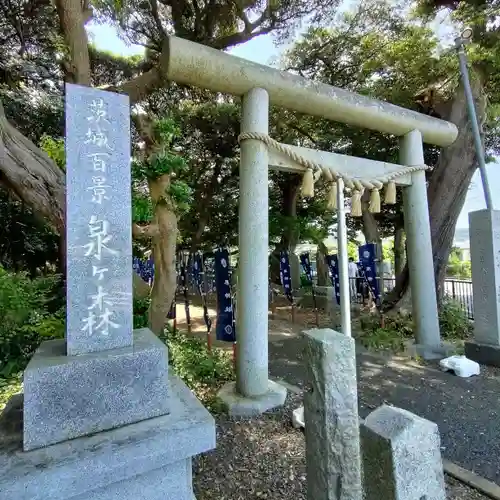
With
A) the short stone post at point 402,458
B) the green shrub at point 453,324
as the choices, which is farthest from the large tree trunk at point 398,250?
the short stone post at point 402,458

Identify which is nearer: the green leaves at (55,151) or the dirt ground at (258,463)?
the dirt ground at (258,463)

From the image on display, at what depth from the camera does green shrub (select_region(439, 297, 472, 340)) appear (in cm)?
630

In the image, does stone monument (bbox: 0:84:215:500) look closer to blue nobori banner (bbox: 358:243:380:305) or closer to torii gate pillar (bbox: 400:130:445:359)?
torii gate pillar (bbox: 400:130:445:359)

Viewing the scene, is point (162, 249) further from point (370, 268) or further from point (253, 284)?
point (370, 268)

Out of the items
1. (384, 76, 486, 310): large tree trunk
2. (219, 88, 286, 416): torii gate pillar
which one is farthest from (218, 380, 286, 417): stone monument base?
(384, 76, 486, 310): large tree trunk

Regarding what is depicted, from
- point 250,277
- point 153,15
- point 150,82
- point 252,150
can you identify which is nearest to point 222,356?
point 250,277

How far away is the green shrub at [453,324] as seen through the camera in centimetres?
630

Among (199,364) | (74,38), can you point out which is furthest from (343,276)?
(74,38)

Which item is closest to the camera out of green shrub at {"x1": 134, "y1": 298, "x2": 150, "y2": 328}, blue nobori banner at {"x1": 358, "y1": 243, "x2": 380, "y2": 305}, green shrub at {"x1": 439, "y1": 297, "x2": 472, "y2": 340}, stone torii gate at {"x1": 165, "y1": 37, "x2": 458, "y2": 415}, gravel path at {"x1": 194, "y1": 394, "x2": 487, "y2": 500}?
gravel path at {"x1": 194, "y1": 394, "x2": 487, "y2": 500}

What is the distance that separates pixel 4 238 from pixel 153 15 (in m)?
6.46

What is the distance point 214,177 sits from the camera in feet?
38.7

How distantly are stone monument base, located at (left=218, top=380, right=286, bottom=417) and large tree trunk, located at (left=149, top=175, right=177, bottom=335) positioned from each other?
163cm

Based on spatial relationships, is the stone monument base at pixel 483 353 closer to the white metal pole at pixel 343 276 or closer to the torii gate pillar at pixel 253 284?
the white metal pole at pixel 343 276

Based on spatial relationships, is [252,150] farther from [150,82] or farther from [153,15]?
[153,15]
